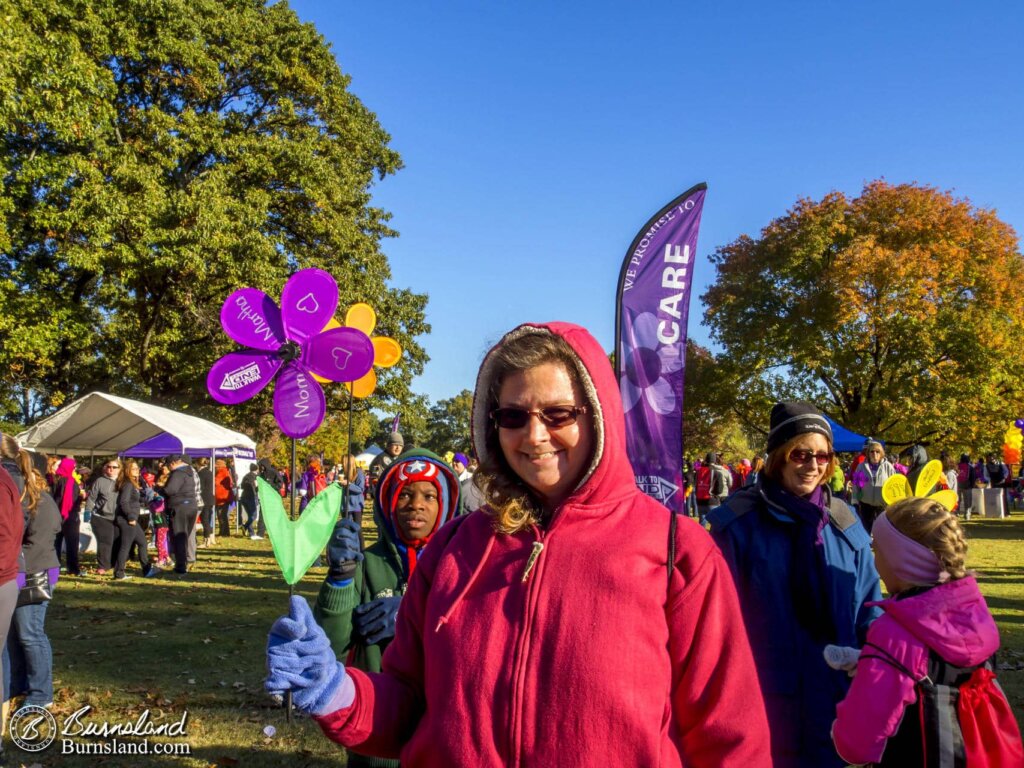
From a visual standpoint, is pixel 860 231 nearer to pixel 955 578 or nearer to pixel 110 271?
pixel 110 271

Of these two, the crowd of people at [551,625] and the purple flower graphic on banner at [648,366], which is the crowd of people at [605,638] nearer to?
the crowd of people at [551,625]

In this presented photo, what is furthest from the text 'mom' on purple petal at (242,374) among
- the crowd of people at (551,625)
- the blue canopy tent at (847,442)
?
the blue canopy tent at (847,442)

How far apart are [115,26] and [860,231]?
71.3 ft

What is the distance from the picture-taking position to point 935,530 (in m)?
2.40

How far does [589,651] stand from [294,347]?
4.00m

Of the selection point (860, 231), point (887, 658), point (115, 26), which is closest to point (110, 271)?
point (115, 26)

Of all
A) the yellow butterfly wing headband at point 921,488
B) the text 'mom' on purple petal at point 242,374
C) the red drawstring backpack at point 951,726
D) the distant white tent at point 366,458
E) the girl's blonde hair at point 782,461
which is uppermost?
the text 'mom' on purple petal at point 242,374

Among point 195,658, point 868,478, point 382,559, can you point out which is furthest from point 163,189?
point 382,559

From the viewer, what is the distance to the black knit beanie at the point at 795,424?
2764 mm

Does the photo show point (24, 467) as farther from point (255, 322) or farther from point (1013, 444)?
point (1013, 444)

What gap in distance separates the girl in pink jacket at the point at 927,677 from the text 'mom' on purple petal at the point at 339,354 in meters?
3.36

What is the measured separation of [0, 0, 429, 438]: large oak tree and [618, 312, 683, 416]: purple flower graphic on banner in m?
14.6

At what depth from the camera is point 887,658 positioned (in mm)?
2264

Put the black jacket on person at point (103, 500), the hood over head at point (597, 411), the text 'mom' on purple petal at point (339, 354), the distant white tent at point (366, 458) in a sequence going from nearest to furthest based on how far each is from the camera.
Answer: the hood over head at point (597, 411) → the text 'mom' on purple petal at point (339, 354) → the black jacket on person at point (103, 500) → the distant white tent at point (366, 458)
